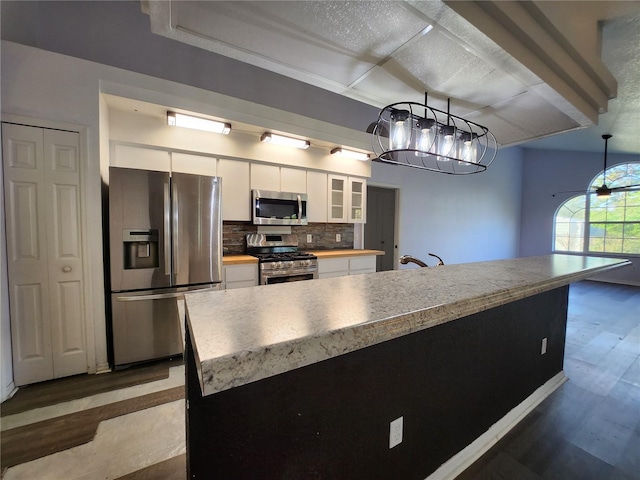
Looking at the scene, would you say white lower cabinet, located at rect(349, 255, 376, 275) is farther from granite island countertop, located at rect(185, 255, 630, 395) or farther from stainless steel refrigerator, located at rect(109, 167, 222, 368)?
granite island countertop, located at rect(185, 255, 630, 395)

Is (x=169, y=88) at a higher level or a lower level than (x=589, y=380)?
higher

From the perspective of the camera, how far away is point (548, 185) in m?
7.64

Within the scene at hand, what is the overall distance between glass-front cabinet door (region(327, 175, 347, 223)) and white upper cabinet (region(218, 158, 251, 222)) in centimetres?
125

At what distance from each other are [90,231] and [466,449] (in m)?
3.08

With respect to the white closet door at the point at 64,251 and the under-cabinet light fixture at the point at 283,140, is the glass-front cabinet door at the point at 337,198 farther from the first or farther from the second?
the white closet door at the point at 64,251

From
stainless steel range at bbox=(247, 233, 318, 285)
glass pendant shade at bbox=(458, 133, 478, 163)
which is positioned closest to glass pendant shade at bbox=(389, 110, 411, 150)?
glass pendant shade at bbox=(458, 133, 478, 163)

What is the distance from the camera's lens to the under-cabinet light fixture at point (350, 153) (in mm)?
3904

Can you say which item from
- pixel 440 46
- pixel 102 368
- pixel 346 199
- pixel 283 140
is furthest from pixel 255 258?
pixel 440 46

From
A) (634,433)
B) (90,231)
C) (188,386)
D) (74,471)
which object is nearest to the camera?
(188,386)

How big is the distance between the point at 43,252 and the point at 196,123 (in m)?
1.75

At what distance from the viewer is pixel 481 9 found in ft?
4.59

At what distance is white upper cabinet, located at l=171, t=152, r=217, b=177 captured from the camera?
2.96 meters

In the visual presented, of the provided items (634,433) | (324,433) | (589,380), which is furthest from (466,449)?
(589,380)

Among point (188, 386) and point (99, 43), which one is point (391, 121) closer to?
point (188, 386)
